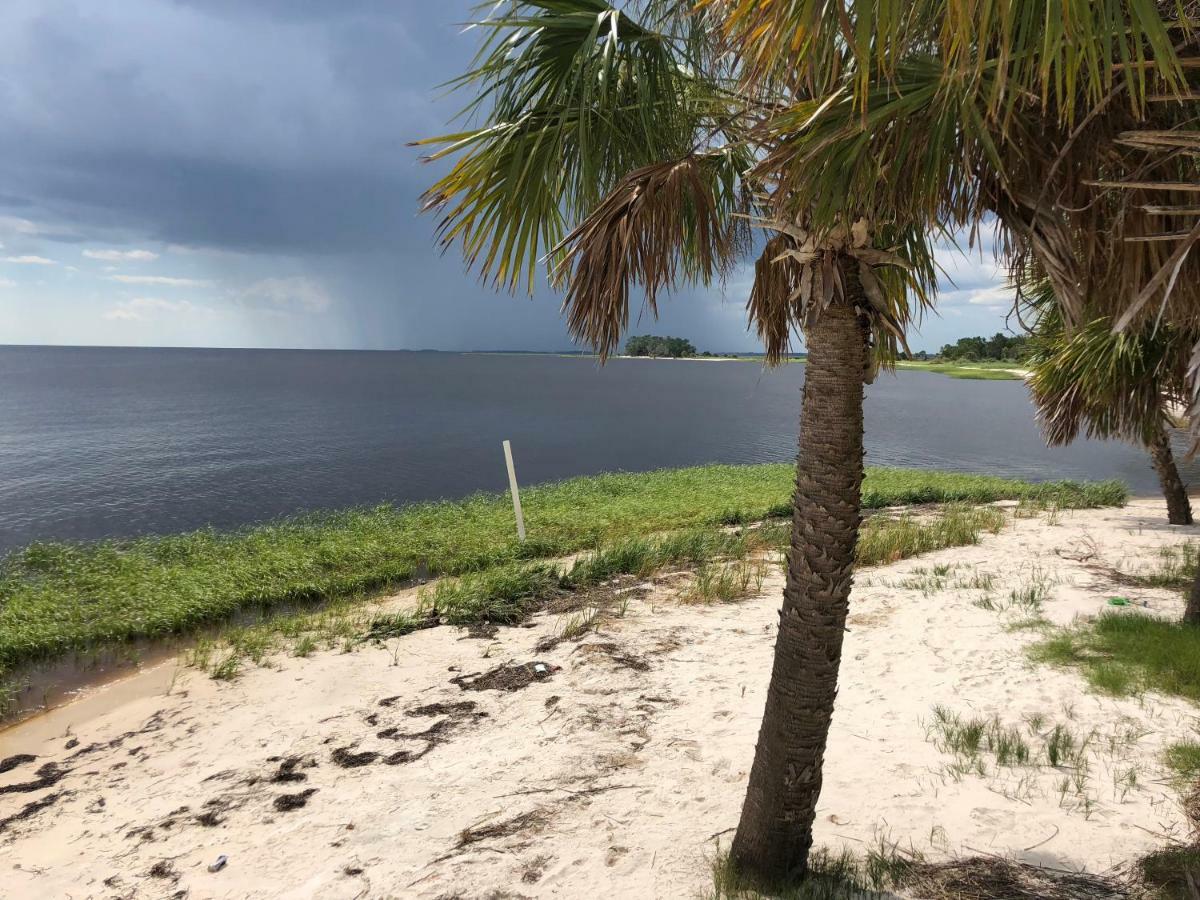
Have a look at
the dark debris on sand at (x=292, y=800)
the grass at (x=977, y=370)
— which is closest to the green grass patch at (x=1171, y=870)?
the dark debris on sand at (x=292, y=800)

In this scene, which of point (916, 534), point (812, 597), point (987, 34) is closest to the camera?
point (987, 34)

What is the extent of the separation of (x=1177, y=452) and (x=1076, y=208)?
42.9 m

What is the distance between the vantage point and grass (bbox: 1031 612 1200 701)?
220 inches

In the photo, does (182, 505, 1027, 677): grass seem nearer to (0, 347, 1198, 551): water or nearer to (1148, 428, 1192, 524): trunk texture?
(0, 347, 1198, 551): water

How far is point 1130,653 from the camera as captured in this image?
6199 millimetres

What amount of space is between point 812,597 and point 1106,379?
7.61 metres

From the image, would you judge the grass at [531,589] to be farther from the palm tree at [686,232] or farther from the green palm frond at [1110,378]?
the palm tree at [686,232]

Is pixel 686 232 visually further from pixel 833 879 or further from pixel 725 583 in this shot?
pixel 725 583

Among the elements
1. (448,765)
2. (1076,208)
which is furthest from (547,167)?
(448,765)

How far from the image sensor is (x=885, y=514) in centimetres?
1596

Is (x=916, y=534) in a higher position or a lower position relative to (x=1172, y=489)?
lower

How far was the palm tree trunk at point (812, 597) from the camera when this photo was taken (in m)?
3.12

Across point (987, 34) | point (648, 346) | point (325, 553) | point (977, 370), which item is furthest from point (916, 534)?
point (977, 370)

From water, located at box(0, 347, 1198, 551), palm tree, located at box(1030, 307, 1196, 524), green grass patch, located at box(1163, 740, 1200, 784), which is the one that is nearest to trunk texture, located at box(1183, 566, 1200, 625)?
palm tree, located at box(1030, 307, 1196, 524)
